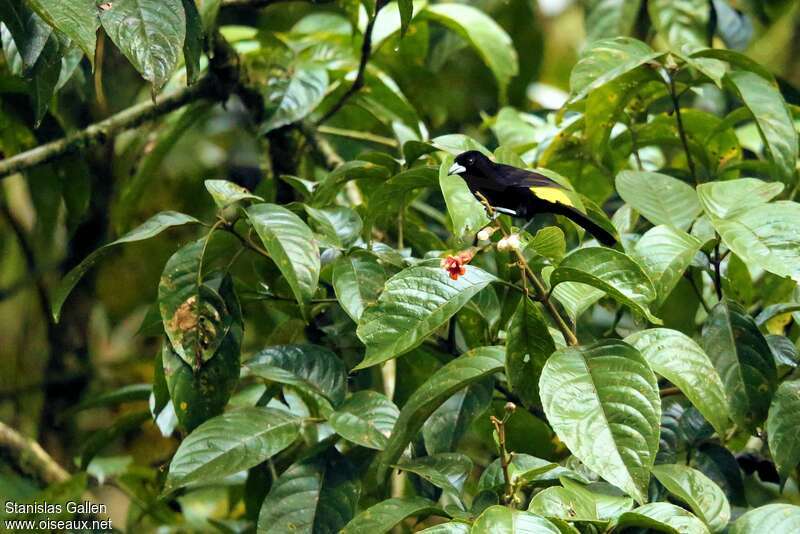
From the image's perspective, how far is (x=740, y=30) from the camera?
214 cm

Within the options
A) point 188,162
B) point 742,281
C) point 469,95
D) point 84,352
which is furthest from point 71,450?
point 742,281

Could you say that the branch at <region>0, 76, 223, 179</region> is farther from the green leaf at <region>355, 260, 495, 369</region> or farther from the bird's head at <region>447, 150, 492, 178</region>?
the green leaf at <region>355, 260, 495, 369</region>

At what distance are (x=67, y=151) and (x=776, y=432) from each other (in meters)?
1.18

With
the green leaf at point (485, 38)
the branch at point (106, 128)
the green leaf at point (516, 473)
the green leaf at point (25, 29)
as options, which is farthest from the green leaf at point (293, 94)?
the green leaf at point (516, 473)

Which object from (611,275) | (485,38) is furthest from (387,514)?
(485,38)

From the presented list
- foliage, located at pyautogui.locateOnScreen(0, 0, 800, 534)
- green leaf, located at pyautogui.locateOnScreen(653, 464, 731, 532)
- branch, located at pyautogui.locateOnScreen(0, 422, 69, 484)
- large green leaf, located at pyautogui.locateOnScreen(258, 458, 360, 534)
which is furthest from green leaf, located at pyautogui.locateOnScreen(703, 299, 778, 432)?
branch, located at pyautogui.locateOnScreen(0, 422, 69, 484)

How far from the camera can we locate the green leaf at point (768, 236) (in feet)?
3.29

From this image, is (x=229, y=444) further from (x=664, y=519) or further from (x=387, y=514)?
(x=664, y=519)

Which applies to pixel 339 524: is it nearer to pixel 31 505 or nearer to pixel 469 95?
pixel 31 505

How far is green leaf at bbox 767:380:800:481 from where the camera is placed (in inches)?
41.5

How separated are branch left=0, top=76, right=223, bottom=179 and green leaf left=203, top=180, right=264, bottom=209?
396mm

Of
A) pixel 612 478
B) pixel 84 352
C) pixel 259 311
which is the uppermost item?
pixel 612 478

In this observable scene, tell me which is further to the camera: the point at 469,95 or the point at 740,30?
the point at 469,95

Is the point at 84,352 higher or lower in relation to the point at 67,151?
lower
